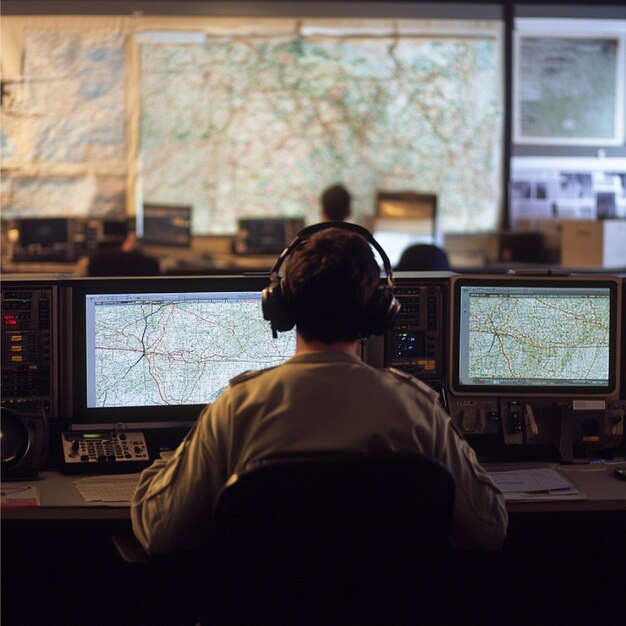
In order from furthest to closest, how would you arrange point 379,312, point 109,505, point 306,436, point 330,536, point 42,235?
point 42,235 → point 109,505 → point 379,312 → point 306,436 → point 330,536

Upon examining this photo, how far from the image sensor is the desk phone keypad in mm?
2215

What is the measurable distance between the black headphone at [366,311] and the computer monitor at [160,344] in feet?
1.45

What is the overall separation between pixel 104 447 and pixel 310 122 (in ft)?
15.6

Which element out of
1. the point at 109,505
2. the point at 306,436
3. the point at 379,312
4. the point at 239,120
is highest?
the point at 239,120

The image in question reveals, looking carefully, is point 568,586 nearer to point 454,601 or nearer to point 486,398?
point 454,601

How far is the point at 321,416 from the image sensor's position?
144cm

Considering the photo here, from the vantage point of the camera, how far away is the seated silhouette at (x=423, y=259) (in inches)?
157

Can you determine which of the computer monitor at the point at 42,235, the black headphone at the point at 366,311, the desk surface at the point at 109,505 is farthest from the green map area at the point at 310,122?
the black headphone at the point at 366,311

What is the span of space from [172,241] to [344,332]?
4928 millimetres

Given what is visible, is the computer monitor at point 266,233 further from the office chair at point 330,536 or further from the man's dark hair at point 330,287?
the office chair at point 330,536

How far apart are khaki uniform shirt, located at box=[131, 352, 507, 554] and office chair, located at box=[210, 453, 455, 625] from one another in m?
0.10

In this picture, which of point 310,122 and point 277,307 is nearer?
point 277,307

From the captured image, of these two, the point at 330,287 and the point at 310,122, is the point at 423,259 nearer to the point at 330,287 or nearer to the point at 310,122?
the point at 330,287

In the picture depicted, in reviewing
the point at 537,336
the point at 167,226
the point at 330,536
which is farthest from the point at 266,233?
the point at 330,536
